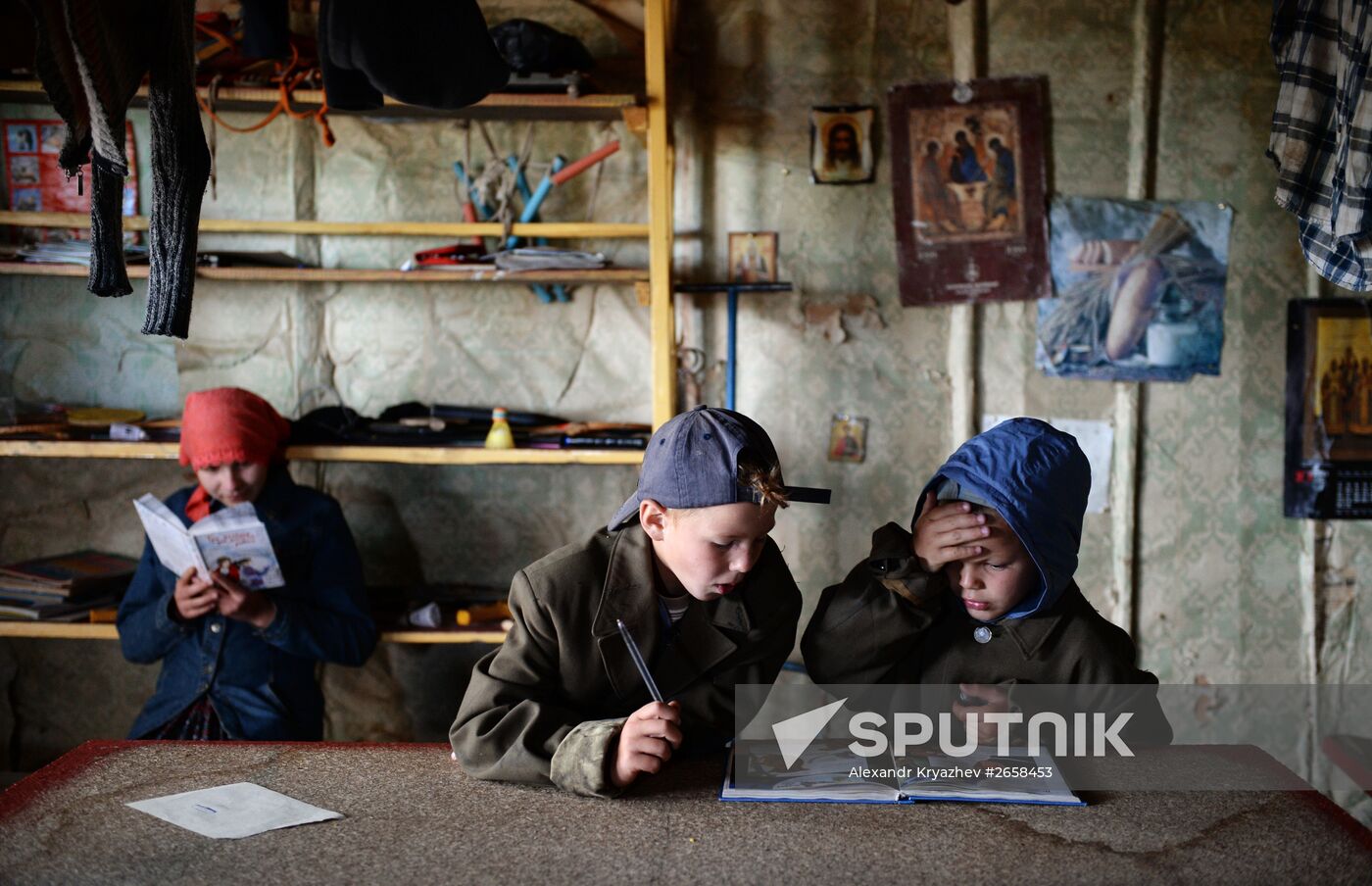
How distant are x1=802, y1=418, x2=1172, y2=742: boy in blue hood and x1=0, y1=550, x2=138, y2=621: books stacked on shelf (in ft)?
7.48

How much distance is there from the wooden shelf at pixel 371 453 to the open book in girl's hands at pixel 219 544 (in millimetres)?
298

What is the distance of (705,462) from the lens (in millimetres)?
1539

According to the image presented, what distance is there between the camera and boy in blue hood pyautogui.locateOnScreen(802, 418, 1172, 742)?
1.69 meters

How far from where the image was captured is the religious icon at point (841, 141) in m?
3.19

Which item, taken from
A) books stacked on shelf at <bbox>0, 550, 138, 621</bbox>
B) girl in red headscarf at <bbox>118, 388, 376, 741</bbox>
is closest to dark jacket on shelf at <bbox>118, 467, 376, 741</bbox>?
girl in red headscarf at <bbox>118, 388, 376, 741</bbox>

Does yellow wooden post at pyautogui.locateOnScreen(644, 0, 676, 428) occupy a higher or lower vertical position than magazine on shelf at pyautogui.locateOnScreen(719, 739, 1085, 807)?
higher

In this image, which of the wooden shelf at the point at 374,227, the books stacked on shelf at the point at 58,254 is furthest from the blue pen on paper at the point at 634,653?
the books stacked on shelf at the point at 58,254

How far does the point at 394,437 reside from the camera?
2941mm

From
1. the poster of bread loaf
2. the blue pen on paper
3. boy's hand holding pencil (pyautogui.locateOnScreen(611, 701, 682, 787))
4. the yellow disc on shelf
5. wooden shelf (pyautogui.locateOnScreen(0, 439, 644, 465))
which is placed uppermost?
the poster of bread loaf

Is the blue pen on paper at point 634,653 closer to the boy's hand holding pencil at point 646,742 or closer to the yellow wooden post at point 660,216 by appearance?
the boy's hand holding pencil at point 646,742

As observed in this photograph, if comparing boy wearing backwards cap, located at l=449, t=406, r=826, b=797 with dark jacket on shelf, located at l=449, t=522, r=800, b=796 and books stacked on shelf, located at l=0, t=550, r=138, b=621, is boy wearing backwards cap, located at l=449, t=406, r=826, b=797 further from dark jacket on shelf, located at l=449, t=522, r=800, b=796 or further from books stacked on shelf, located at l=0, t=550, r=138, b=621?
books stacked on shelf, located at l=0, t=550, r=138, b=621

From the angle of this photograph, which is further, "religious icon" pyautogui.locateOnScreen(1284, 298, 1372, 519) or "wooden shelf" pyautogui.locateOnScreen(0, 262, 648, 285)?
"religious icon" pyautogui.locateOnScreen(1284, 298, 1372, 519)

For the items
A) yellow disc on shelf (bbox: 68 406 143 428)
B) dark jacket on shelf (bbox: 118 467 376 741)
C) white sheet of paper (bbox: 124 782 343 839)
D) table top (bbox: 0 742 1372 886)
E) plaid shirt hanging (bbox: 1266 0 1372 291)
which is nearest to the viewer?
table top (bbox: 0 742 1372 886)

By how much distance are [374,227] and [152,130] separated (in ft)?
4.48
